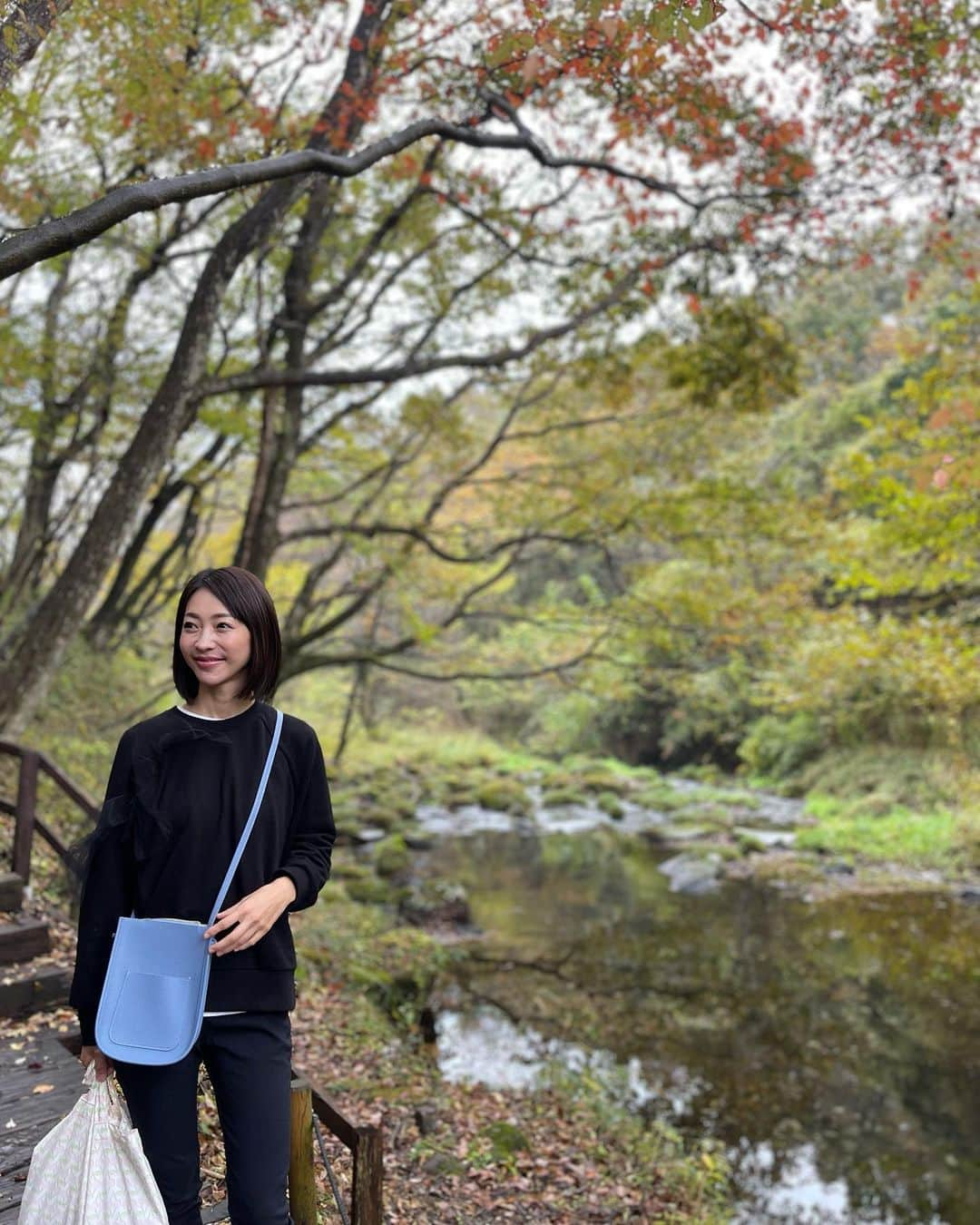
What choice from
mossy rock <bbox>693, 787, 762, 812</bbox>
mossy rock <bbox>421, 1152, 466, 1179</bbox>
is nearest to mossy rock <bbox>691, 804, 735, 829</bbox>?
mossy rock <bbox>693, 787, 762, 812</bbox>

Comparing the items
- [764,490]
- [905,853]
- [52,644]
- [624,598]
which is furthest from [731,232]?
[905,853]

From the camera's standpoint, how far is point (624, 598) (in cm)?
1011

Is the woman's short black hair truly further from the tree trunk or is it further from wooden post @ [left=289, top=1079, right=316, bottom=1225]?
the tree trunk

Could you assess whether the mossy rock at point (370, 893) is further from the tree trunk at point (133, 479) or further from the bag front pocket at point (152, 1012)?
the bag front pocket at point (152, 1012)

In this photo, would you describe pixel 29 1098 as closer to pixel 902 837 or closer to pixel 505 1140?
pixel 505 1140

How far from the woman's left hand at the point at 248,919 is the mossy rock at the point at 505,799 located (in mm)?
18013

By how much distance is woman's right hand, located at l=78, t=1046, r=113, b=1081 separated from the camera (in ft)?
6.75

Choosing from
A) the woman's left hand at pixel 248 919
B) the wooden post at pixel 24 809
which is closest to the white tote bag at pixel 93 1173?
the woman's left hand at pixel 248 919

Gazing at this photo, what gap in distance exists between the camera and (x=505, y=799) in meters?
20.4

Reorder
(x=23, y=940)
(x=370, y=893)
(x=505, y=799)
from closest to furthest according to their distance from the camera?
(x=23, y=940) → (x=370, y=893) → (x=505, y=799)

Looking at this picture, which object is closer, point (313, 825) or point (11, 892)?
point (313, 825)

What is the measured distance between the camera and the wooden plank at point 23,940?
4.36 metres

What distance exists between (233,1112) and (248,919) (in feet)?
1.41

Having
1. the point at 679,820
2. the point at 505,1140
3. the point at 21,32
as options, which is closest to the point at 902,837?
the point at 679,820
